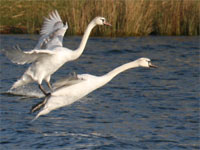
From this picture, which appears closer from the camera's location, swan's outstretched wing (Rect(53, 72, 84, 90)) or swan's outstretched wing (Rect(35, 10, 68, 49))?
swan's outstretched wing (Rect(53, 72, 84, 90))

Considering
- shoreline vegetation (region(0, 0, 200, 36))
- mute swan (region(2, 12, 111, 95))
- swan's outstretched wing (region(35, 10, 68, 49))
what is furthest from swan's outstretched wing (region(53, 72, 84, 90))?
shoreline vegetation (region(0, 0, 200, 36))

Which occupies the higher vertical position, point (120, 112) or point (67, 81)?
point (67, 81)

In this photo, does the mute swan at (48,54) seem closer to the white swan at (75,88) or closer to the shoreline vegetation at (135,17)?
the white swan at (75,88)

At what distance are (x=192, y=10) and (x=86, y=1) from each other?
12.2ft

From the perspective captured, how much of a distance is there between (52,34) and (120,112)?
2.40 meters

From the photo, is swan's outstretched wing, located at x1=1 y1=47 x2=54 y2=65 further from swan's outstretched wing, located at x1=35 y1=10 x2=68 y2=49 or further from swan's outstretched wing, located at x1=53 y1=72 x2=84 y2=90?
swan's outstretched wing, located at x1=53 y1=72 x2=84 y2=90

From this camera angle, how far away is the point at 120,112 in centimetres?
961

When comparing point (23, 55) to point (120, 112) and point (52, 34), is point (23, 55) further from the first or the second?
point (120, 112)

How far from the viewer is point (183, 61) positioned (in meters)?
15.3

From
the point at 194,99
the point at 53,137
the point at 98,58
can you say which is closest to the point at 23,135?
the point at 53,137

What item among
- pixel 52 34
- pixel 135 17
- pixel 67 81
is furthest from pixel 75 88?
pixel 135 17

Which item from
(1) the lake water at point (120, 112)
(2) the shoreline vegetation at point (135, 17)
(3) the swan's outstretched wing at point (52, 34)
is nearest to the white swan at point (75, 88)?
(1) the lake water at point (120, 112)

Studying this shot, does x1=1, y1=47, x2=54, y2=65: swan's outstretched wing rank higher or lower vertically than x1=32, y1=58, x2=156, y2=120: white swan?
higher

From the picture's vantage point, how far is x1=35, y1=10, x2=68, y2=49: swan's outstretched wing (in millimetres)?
10655
